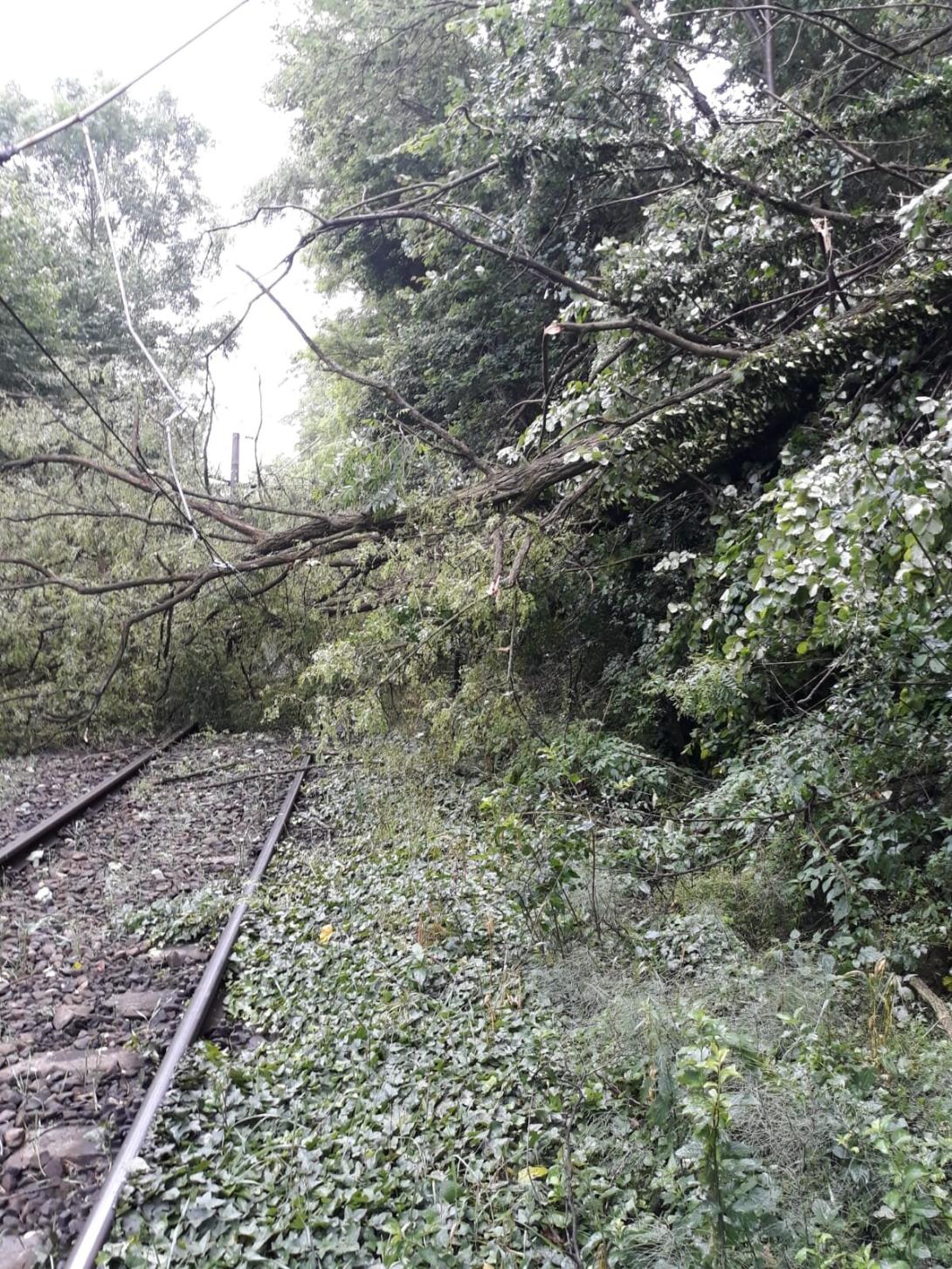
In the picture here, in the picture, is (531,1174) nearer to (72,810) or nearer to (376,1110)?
(376,1110)

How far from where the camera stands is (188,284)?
91.8ft

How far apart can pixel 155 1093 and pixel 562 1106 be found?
1735 millimetres

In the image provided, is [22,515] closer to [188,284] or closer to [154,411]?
[154,411]

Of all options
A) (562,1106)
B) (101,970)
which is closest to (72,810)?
(101,970)

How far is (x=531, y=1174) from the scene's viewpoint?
9.71ft

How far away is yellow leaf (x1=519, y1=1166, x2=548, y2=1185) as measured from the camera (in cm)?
290

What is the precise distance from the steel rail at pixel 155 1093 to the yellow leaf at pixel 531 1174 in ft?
4.75

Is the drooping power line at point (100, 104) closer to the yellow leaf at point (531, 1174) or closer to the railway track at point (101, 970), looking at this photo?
the railway track at point (101, 970)

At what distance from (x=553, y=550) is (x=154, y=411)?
6.82 metres

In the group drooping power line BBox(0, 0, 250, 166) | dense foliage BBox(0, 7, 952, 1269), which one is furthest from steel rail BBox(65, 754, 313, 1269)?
drooping power line BBox(0, 0, 250, 166)

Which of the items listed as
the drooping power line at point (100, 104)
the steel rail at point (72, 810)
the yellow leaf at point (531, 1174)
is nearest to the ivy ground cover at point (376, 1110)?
the yellow leaf at point (531, 1174)

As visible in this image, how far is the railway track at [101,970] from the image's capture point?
3.11 metres

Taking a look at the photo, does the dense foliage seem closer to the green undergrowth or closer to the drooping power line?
the green undergrowth

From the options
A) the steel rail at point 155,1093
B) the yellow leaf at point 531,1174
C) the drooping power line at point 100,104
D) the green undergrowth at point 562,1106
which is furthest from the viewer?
the drooping power line at point 100,104
